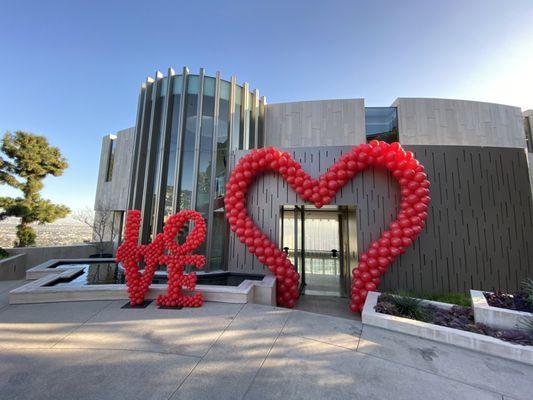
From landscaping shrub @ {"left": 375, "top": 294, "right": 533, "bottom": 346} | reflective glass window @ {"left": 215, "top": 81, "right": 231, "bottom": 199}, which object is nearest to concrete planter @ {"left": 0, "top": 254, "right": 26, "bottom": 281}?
reflective glass window @ {"left": 215, "top": 81, "right": 231, "bottom": 199}

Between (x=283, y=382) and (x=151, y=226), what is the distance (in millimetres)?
9408

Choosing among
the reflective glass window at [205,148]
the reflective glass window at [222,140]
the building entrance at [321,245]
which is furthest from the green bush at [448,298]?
the reflective glass window at [205,148]

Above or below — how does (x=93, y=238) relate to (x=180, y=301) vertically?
above

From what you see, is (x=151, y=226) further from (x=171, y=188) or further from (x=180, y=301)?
(x=180, y=301)

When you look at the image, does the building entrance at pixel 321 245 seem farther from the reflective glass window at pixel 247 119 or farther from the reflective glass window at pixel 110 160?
the reflective glass window at pixel 110 160

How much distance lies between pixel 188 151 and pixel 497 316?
1059cm

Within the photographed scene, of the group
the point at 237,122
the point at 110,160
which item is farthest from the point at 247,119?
the point at 110,160

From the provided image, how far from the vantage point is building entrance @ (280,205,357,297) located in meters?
7.67

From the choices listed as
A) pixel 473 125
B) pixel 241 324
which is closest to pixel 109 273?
pixel 241 324

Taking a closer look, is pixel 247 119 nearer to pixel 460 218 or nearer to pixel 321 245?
pixel 321 245

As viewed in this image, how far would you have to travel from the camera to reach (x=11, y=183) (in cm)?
1073

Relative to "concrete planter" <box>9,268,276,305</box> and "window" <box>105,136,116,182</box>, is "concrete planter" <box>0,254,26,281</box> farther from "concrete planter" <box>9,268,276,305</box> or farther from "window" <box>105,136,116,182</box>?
"window" <box>105,136,116,182</box>

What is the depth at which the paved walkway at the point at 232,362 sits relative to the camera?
2.34m

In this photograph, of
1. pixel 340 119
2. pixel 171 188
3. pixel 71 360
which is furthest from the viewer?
pixel 340 119
